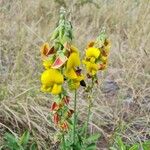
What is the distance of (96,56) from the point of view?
181cm

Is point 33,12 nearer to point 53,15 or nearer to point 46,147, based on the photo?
point 53,15

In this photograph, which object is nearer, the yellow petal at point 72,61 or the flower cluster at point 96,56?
the yellow petal at point 72,61

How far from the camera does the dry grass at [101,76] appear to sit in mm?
2645

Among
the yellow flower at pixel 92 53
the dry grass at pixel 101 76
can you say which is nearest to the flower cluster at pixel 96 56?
the yellow flower at pixel 92 53

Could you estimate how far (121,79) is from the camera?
3305 mm

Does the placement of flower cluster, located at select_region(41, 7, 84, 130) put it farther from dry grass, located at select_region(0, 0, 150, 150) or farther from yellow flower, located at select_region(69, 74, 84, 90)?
dry grass, located at select_region(0, 0, 150, 150)

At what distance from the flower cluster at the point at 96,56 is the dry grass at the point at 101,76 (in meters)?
0.76

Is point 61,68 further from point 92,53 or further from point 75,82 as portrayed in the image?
point 92,53

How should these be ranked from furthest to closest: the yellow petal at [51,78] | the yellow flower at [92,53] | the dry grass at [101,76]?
the dry grass at [101,76] → the yellow flower at [92,53] → the yellow petal at [51,78]

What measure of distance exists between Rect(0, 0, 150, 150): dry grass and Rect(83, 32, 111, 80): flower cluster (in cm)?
76

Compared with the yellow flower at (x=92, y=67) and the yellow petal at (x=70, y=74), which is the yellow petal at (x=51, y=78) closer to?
the yellow petal at (x=70, y=74)

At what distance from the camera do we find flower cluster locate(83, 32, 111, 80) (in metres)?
1.81

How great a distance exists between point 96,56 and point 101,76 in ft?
5.06

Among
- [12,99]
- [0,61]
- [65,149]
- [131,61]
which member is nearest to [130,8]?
[131,61]
